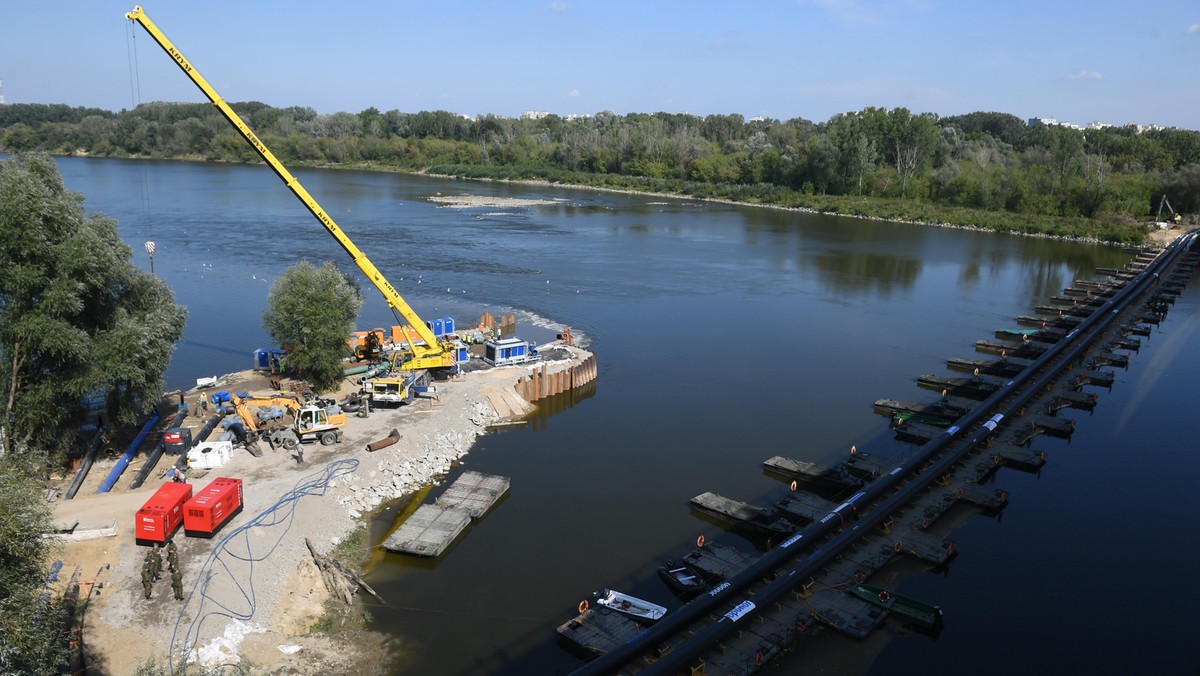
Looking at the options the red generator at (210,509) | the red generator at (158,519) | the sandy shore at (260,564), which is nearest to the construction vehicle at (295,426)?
the sandy shore at (260,564)

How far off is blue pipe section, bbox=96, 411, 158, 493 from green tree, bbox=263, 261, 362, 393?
6395 mm

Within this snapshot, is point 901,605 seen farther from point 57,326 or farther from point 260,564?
point 57,326

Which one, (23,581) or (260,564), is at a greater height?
(23,581)

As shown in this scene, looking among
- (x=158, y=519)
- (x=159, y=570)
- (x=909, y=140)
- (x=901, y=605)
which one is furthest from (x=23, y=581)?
(x=909, y=140)

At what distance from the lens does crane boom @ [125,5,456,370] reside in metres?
29.7

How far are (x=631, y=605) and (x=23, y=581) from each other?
1373cm

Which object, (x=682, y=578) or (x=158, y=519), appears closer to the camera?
(x=158, y=519)

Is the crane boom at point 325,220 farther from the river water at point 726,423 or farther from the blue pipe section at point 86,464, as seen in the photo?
the blue pipe section at point 86,464

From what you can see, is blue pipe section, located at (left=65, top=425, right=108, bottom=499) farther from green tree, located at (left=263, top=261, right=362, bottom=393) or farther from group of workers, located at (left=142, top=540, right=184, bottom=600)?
green tree, located at (left=263, top=261, right=362, bottom=393)

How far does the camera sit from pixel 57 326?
24125 millimetres

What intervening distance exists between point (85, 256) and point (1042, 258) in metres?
94.0

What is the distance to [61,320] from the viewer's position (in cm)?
2453

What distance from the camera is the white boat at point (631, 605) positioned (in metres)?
20.7

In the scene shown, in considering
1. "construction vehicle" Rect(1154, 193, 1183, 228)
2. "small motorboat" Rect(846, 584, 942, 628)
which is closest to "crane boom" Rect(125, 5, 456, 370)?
"small motorboat" Rect(846, 584, 942, 628)
